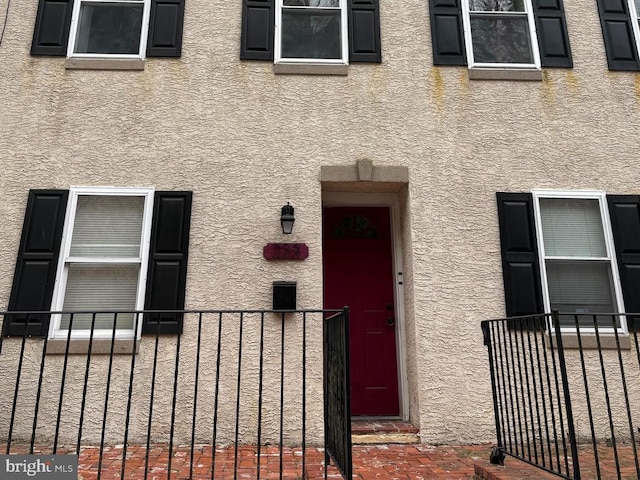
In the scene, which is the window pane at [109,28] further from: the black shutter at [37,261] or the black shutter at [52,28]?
the black shutter at [37,261]

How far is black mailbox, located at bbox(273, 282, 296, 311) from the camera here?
192 inches

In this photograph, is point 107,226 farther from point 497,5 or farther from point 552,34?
point 552,34

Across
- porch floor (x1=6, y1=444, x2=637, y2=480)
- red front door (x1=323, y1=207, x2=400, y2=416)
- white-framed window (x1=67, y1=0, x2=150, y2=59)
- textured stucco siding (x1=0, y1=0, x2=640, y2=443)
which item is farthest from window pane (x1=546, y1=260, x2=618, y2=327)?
white-framed window (x1=67, y1=0, x2=150, y2=59)

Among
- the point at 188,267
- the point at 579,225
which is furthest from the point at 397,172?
the point at 188,267

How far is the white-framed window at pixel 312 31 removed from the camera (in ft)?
19.1

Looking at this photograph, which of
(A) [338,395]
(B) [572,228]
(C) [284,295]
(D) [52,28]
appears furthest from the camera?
(D) [52,28]

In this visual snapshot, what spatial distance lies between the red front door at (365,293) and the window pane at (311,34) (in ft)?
6.48

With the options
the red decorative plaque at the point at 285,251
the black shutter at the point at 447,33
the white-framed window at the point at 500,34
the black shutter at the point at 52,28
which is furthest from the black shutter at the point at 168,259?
the white-framed window at the point at 500,34

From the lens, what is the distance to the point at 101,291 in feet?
16.4

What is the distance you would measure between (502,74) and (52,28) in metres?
5.52

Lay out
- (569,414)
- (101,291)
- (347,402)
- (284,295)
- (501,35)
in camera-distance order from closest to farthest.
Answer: (569,414) → (347,402) → (284,295) → (101,291) → (501,35)

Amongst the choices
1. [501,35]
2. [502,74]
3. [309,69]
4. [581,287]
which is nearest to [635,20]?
[501,35]

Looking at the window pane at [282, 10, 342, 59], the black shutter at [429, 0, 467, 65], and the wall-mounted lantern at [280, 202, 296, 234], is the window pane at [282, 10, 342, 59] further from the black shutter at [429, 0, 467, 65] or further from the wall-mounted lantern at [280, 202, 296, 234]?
the wall-mounted lantern at [280, 202, 296, 234]

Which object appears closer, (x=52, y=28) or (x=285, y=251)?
(x=285, y=251)
